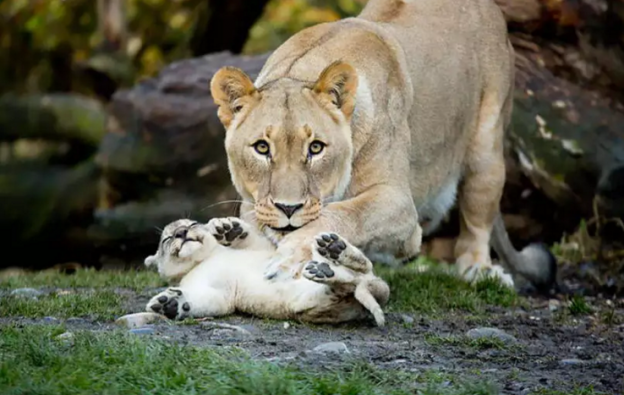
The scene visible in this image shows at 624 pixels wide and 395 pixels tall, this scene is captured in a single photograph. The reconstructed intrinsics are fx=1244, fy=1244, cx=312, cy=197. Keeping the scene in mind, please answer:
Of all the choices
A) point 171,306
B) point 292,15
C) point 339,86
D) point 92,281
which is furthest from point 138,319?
point 292,15

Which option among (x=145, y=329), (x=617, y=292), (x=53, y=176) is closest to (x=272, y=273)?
(x=145, y=329)

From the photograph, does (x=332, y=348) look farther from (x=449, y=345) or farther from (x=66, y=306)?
(x=66, y=306)

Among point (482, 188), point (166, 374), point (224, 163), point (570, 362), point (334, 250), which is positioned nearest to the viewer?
point (166, 374)

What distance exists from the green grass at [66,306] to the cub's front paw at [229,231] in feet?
1.95

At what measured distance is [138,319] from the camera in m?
5.57

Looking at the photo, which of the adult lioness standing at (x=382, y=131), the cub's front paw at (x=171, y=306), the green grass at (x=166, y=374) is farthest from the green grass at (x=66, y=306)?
the green grass at (x=166, y=374)

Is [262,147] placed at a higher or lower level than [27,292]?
higher

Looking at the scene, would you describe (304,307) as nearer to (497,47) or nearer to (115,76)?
(497,47)

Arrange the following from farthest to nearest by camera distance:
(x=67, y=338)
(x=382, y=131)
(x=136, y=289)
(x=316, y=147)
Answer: (x=136, y=289) < (x=382, y=131) < (x=316, y=147) < (x=67, y=338)

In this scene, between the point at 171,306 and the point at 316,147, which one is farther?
the point at 316,147

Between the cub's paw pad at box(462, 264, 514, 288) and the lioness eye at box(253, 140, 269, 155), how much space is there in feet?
7.37

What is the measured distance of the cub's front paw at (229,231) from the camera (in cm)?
609

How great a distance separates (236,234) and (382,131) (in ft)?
3.50

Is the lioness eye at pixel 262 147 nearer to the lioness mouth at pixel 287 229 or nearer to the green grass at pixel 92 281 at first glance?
Answer: the lioness mouth at pixel 287 229
